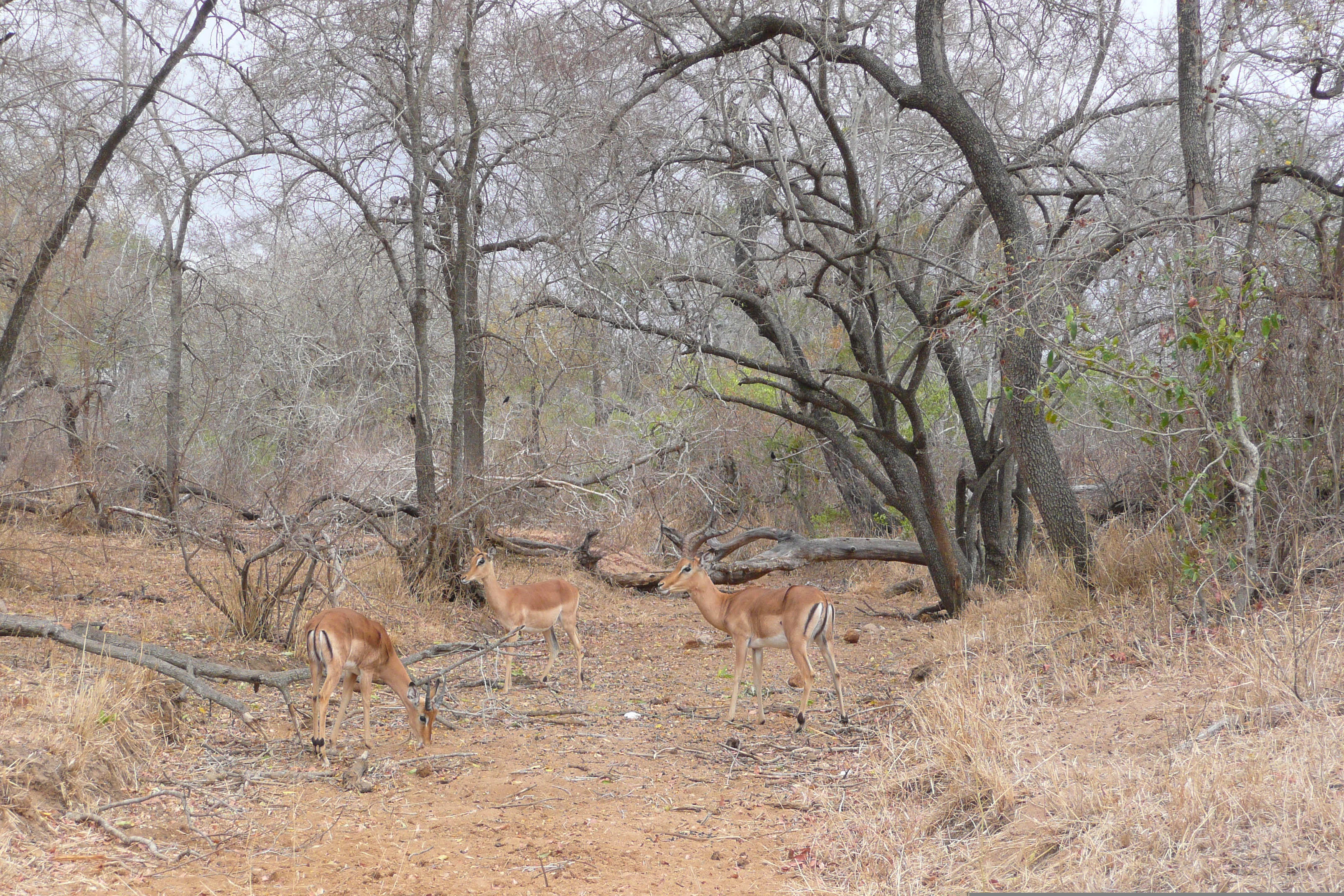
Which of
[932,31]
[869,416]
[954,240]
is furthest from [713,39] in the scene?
[869,416]

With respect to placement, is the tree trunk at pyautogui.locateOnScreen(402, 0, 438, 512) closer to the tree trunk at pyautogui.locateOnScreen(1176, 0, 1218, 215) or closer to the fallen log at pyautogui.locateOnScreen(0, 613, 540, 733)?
the fallen log at pyautogui.locateOnScreen(0, 613, 540, 733)

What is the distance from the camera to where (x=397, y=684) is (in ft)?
24.1

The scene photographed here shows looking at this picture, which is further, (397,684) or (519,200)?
(519,200)

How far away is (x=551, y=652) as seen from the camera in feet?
32.4

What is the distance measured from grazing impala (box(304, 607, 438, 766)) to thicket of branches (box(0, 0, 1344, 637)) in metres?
1.39

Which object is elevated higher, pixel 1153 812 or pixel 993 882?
pixel 1153 812

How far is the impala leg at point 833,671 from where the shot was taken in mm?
7828

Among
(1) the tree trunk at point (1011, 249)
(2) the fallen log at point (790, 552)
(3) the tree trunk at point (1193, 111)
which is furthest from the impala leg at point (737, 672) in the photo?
(3) the tree trunk at point (1193, 111)

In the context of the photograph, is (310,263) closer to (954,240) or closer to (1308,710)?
(954,240)

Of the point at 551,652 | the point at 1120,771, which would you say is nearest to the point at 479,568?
the point at 551,652

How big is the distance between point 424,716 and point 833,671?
300cm

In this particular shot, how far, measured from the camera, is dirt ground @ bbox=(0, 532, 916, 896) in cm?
482

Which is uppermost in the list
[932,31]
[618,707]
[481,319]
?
[932,31]

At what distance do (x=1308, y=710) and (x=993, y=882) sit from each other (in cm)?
211
